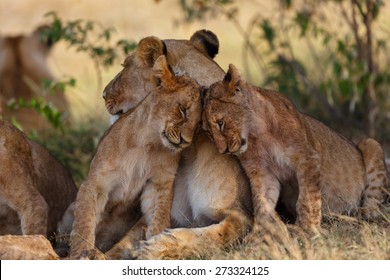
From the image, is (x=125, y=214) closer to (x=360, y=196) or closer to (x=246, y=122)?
(x=246, y=122)

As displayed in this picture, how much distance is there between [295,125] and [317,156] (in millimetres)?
242

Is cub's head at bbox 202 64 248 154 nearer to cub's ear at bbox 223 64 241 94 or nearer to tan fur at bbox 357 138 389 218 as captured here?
cub's ear at bbox 223 64 241 94

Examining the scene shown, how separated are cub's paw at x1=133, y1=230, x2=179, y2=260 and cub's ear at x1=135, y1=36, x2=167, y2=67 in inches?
46.3

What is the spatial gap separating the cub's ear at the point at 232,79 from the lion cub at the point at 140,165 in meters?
0.18

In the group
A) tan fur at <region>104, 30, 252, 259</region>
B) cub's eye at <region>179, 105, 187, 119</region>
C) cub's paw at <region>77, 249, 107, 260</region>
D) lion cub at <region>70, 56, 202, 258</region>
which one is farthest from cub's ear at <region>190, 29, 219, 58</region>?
cub's paw at <region>77, 249, 107, 260</region>

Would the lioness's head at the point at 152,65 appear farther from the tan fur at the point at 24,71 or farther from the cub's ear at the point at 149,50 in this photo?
the tan fur at the point at 24,71

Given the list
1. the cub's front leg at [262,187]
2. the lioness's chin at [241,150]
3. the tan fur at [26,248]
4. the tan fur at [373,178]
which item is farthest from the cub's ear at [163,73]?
the tan fur at [373,178]

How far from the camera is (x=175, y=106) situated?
625cm

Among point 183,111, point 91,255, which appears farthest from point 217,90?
point 91,255

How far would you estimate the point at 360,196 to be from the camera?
7316 millimetres

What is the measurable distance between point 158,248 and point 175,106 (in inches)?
32.9

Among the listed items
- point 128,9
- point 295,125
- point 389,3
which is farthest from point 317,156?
point 128,9

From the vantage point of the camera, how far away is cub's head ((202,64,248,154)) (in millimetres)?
6219

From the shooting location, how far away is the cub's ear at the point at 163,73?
6.31 metres
